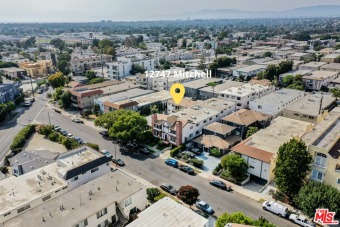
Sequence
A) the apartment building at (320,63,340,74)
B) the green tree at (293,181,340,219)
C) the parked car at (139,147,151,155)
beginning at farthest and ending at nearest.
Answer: the apartment building at (320,63,340,74) < the parked car at (139,147,151,155) < the green tree at (293,181,340,219)

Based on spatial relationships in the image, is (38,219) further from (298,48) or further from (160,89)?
(298,48)

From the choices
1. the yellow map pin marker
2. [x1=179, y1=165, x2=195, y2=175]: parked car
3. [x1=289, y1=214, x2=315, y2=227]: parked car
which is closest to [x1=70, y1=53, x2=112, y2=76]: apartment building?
the yellow map pin marker

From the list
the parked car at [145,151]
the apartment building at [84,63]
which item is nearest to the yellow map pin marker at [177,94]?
the parked car at [145,151]

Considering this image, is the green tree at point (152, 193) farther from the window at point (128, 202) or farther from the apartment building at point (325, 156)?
the apartment building at point (325, 156)

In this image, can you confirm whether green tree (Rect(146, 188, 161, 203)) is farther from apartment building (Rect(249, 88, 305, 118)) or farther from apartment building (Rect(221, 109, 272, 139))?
apartment building (Rect(249, 88, 305, 118))

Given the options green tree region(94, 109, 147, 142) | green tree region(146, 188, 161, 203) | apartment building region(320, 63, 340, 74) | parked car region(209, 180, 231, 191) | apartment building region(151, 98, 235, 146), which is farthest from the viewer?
apartment building region(320, 63, 340, 74)

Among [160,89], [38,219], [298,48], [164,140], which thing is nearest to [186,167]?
[164,140]
